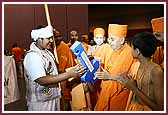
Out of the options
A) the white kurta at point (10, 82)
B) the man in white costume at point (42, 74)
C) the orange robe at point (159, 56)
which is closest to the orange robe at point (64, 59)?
the man in white costume at point (42, 74)

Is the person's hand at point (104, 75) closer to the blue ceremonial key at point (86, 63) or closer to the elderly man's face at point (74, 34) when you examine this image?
the blue ceremonial key at point (86, 63)

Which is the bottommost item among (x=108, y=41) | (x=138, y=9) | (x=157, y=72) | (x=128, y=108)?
(x=128, y=108)

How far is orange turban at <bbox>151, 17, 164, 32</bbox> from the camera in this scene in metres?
2.50

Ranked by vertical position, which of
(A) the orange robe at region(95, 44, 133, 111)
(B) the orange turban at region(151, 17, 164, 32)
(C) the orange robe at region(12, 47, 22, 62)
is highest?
(B) the orange turban at region(151, 17, 164, 32)

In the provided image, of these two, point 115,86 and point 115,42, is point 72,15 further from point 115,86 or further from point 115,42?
point 115,86

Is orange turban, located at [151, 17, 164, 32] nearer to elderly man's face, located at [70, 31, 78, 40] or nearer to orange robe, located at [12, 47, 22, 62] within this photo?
elderly man's face, located at [70, 31, 78, 40]

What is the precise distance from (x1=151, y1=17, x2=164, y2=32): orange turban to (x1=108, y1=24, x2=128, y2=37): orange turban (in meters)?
0.16

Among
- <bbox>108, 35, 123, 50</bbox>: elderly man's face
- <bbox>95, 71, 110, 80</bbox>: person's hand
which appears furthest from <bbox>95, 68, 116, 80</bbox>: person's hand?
<bbox>108, 35, 123, 50</bbox>: elderly man's face

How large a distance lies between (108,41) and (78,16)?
0.22 m

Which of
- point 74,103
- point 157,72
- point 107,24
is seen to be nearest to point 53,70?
point 74,103

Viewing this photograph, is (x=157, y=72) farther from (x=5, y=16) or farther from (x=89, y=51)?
(x=5, y=16)

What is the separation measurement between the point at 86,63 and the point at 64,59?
0.12 metres

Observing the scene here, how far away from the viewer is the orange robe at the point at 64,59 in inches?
101

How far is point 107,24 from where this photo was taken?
254 cm
